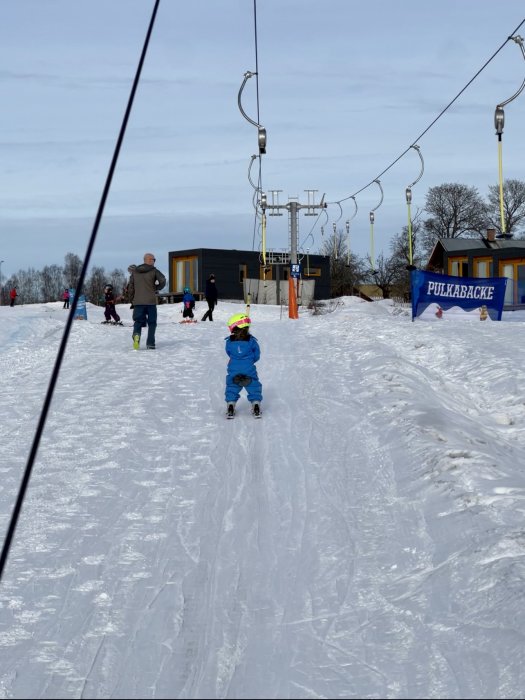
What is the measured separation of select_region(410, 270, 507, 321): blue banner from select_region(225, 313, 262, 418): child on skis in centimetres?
1314

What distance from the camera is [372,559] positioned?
6562mm

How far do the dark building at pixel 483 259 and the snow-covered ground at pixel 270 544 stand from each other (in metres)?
33.4

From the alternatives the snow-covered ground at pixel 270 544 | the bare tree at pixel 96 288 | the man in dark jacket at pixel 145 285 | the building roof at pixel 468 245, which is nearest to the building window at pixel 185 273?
the building roof at pixel 468 245

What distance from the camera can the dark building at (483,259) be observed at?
2015 inches

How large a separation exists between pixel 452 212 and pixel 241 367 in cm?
7681

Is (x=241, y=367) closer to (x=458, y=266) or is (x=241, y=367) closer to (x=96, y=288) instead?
(x=458, y=266)

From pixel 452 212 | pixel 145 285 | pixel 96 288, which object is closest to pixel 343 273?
pixel 452 212

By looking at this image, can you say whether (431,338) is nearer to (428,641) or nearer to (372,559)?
(372,559)

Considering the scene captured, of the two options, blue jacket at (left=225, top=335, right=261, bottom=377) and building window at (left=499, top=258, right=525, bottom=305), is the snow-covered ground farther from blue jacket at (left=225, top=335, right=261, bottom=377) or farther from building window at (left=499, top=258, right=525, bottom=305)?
building window at (left=499, top=258, right=525, bottom=305)

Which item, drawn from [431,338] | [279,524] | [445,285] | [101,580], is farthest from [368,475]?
[445,285]

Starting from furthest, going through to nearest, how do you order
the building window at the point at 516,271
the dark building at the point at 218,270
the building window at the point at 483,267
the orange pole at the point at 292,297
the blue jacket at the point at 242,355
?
1. the dark building at the point at 218,270
2. the building window at the point at 483,267
3. the building window at the point at 516,271
4. the orange pole at the point at 292,297
5. the blue jacket at the point at 242,355

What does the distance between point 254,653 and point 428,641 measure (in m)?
0.95

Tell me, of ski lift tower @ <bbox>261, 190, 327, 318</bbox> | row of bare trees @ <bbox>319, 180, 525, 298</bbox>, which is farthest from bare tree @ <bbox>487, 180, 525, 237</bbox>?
ski lift tower @ <bbox>261, 190, 327, 318</bbox>

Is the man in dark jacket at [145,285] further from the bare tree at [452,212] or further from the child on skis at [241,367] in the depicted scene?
the bare tree at [452,212]
